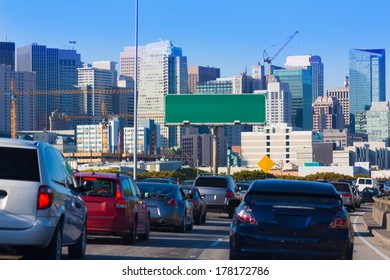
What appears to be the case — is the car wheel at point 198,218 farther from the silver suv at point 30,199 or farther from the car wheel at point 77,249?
the silver suv at point 30,199

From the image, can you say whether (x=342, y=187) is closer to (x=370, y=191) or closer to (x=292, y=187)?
(x=370, y=191)

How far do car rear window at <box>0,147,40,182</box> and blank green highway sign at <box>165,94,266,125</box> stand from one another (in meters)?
65.5

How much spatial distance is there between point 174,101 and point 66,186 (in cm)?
6631

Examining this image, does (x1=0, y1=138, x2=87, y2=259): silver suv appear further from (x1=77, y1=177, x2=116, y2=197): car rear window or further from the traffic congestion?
(x1=77, y1=177, x2=116, y2=197): car rear window

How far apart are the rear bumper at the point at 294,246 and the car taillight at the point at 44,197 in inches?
102

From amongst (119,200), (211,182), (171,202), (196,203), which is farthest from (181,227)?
(211,182)

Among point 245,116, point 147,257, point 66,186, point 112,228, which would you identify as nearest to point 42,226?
point 66,186

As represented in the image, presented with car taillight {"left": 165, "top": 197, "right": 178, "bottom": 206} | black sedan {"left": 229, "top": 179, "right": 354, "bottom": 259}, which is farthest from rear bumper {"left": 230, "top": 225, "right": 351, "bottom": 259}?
car taillight {"left": 165, "top": 197, "right": 178, "bottom": 206}

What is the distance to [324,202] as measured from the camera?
14266 millimetres

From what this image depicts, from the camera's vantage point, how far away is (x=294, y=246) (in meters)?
13.6

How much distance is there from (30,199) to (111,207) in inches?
310

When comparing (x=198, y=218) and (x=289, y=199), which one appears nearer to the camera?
(x=289, y=199)

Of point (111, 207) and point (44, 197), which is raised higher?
point (44, 197)
